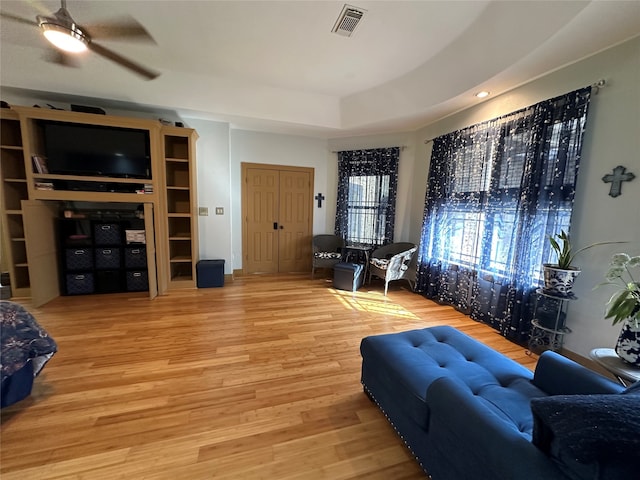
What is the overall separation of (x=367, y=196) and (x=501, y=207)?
7.61 ft

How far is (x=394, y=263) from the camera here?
3920 millimetres

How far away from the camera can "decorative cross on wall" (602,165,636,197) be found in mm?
1942

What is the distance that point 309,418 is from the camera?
162 cm

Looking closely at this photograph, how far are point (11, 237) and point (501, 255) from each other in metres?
5.92

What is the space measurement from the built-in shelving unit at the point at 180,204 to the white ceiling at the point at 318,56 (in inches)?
18.3

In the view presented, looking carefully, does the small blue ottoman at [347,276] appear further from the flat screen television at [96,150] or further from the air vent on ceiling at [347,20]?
the flat screen television at [96,150]

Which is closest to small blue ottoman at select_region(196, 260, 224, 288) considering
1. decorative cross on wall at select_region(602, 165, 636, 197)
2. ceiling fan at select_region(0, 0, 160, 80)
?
ceiling fan at select_region(0, 0, 160, 80)

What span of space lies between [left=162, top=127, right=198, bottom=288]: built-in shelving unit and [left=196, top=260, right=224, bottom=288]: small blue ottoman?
89 mm

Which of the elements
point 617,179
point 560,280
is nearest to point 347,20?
point 617,179

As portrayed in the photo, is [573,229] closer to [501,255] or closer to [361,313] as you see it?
[501,255]

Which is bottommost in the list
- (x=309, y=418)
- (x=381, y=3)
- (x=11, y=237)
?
(x=309, y=418)

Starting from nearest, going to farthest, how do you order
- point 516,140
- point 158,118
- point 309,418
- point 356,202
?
point 309,418 < point 516,140 < point 158,118 < point 356,202

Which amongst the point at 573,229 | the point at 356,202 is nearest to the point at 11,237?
the point at 356,202

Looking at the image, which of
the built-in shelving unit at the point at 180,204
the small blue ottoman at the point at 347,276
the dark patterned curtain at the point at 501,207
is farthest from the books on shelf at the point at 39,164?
the dark patterned curtain at the point at 501,207
